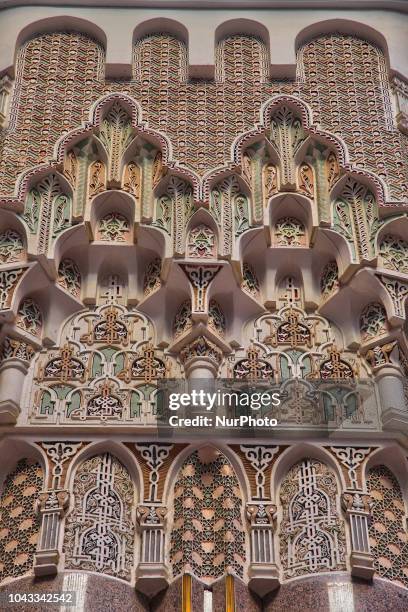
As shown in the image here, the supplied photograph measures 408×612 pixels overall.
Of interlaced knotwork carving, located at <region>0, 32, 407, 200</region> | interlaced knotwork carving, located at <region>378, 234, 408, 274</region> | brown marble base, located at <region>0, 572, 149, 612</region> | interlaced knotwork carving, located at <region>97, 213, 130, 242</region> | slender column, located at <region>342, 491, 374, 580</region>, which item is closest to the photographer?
brown marble base, located at <region>0, 572, 149, 612</region>

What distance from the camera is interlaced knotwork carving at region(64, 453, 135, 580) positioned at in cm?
635

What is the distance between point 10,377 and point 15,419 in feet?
0.88

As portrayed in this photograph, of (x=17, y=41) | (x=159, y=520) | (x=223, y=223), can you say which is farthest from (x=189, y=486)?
(x=17, y=41)

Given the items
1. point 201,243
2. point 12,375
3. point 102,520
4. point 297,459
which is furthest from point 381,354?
point 12,375

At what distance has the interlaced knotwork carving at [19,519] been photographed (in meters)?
6.42

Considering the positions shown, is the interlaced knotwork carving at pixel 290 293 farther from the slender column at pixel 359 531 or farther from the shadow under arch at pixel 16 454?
the shadow under arch at pixel 16 454

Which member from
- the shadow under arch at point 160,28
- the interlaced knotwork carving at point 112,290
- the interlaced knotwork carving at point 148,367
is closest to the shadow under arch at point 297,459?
the interlaced knotwork carving at point 148,367

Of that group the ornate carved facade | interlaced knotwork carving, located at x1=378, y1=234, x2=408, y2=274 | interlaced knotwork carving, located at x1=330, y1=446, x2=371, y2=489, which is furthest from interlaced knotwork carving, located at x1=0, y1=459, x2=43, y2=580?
interlaced knotwork carving, located at x1=378, y1=234, x2=408, y2=274

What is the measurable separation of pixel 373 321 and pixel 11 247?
2.33 m

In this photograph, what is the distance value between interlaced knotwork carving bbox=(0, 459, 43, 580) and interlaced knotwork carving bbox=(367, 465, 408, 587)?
75.8 inches

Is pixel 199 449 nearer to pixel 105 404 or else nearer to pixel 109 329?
pixel 105 404

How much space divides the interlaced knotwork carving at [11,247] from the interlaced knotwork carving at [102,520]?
1.39m

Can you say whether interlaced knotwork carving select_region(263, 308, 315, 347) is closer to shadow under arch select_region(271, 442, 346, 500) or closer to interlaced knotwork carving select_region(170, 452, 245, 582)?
shadow under arch select_region(271, 442, 346, 500)

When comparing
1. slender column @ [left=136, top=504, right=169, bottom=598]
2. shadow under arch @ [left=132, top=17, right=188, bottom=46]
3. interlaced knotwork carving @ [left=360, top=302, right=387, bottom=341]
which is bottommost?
slender column @ [left=136, top=504, right=169, bottom=598]
